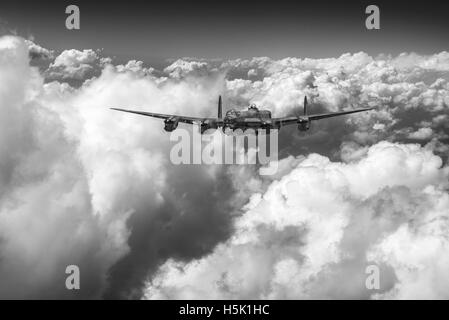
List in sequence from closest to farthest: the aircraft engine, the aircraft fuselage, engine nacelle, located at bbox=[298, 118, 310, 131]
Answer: the aircraft fuselage < the aircraft engine < engine nacelle, located at bbox=[298, 118, 310, 131]

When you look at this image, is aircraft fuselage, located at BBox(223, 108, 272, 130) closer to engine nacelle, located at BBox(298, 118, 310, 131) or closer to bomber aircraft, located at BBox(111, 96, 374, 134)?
bomber aircraft, located at BBox(111, 96, 374, 134)

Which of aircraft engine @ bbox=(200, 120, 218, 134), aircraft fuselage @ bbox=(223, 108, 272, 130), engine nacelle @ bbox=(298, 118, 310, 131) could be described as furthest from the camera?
engine nacelle @ bbox=(298, 118, 310, 131)

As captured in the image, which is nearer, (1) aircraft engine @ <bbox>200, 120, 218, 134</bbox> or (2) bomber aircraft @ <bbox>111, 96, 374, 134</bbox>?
(2) bomber aircraft @ <bbox>111, 96, 374, 134</bbox>

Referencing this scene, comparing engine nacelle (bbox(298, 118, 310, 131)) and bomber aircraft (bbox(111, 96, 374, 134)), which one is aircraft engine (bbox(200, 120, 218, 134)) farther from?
engine nacelle (bbox(298, 118, 310, 131))

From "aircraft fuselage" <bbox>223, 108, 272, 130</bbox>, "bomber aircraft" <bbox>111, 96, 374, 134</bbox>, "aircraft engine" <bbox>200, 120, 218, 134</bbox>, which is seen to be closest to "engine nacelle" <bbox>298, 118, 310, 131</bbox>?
"bomber aircraft" <bbox>111, 96, 374, 134</bbox>

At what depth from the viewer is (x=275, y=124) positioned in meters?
49.2

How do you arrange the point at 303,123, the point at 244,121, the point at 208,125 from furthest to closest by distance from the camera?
the point at 303,123 < the point at 208,125 < the point at 244,121

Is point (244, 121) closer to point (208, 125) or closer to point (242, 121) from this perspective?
point (242, 121)

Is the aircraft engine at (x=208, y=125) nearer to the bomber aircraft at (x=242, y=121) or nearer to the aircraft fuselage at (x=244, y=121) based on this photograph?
the bomber aircraft at (x=242, y=121)

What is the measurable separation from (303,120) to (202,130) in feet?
54.4

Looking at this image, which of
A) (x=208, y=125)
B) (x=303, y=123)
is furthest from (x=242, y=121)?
(x=303, y=123)
